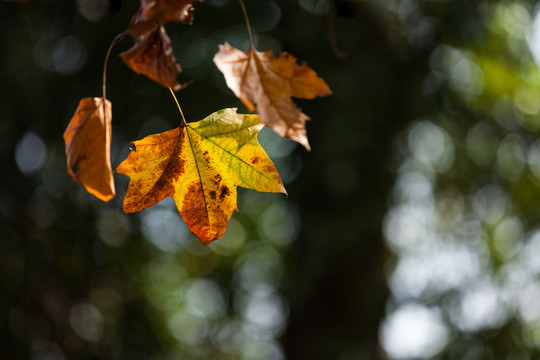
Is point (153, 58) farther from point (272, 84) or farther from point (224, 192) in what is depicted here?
point (224, 192)

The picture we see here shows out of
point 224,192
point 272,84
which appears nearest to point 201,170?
point 224,192

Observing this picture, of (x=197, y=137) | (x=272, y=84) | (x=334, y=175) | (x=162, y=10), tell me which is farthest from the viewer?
(x=334, y=175)

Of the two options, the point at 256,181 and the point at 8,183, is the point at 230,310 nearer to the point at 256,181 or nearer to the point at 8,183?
the point at 8,183

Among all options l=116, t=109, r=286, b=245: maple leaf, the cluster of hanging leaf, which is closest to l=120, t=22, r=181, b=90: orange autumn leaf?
the cluster of hanging leaf

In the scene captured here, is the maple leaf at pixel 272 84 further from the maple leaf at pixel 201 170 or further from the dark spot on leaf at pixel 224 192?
the dark spot on leaf at pixel 224 192

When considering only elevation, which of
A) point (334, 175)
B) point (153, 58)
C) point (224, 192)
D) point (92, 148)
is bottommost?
point (334, 175)

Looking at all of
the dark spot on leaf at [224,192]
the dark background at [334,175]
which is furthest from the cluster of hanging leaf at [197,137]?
the dark background at [334,175]

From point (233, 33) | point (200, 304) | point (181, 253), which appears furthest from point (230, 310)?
point (233, 33)

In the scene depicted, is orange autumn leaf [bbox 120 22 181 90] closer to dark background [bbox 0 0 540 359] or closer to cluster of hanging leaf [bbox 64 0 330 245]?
cluster of hanging leaf [bbox 64 0 330 245]
